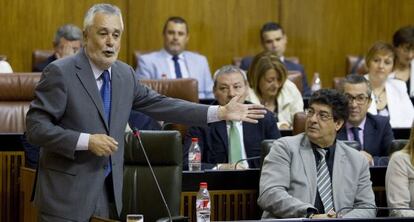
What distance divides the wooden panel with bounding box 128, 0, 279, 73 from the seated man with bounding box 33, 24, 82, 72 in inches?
51.6

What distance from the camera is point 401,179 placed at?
4.57 meters

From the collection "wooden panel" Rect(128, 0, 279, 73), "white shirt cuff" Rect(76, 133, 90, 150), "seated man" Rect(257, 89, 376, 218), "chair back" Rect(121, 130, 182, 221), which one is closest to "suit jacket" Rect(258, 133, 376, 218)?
"seated man" Rect(257, 89, 376, 218)

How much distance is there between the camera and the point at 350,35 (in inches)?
372

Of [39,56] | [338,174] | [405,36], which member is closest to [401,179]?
[338,174]

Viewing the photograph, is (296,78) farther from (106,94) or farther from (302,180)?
(106,94)

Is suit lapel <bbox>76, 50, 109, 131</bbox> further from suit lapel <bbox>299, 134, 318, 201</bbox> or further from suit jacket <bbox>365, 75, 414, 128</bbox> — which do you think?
suit jacket <bbox>365, 75, 414, 128</bbox>

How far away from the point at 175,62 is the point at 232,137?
2712mm

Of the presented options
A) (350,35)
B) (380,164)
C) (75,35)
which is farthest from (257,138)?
(350,35)

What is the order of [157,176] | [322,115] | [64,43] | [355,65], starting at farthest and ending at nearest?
[355,65] → [64,43] → [322,115] → [157,176]

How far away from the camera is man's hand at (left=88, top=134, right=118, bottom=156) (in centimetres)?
337

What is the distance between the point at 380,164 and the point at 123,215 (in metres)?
1.64

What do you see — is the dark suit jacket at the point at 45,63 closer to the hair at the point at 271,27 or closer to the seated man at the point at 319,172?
the hair at the point at 271,27

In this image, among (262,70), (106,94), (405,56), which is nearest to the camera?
(106,94)

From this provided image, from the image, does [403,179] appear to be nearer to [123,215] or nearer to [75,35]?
[123,215]
